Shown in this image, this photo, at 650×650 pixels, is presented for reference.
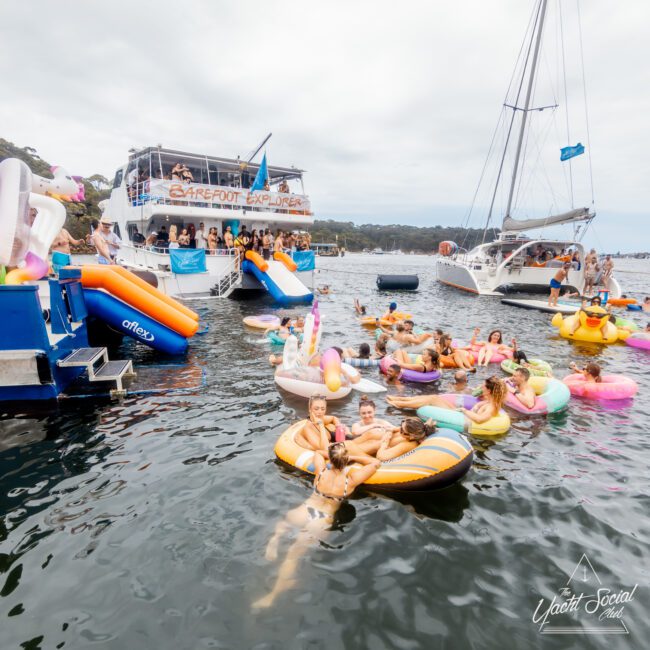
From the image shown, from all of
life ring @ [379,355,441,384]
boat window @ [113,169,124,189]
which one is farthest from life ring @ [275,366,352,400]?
boat window @ [113,169,124,189]

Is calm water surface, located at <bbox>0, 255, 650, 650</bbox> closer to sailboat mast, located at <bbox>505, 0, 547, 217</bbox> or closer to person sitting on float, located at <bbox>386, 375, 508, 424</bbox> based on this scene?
person sitting on float, located at <bbox>386, 375, 508, 424</bbox>

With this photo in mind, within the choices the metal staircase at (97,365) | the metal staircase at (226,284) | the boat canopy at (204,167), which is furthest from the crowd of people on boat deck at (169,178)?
the metal staircase at (97,365)

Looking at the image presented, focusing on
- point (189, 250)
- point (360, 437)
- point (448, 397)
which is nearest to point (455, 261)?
point (189, 250)

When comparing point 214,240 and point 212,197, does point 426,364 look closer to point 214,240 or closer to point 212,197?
point 214,240

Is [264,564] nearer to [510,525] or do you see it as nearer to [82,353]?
[510,525]

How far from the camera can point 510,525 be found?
449cm

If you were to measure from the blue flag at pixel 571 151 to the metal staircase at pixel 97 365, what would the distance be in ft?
84.7

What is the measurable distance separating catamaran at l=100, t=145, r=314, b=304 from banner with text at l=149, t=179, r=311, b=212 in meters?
0.04

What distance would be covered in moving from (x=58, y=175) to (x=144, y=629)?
898 cm

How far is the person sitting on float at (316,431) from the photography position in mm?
5789

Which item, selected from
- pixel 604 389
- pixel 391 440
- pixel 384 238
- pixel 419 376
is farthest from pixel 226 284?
pixel 384 238

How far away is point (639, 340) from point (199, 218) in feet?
61.0

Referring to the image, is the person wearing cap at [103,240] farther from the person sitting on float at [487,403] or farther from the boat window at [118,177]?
the boat window at [118,177]

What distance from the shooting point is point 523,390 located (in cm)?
759
